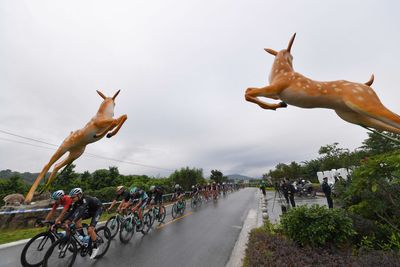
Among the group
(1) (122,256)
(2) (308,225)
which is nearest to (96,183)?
(1) (122,256)

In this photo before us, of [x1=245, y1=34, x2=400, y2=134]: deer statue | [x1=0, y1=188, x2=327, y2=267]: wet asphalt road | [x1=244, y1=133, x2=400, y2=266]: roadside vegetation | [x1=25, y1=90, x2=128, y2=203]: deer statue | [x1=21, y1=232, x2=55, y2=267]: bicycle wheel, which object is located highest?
[x1=245, y1=34, x2=400, y2=134]: deer statue

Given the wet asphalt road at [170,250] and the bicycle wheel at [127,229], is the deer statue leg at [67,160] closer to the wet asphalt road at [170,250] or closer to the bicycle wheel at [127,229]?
the wet asphalt road at [170,250]

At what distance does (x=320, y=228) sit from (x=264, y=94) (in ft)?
13.3

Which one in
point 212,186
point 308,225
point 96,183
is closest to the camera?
point 308,225

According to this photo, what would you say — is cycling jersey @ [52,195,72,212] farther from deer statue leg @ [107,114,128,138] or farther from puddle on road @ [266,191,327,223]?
puddle on road @ [266,191,327,223]

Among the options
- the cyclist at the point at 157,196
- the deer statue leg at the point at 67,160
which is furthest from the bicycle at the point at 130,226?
the deer statue leg at the point at 67,160

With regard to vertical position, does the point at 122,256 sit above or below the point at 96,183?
below

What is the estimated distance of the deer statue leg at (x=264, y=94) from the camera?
244 centimetres

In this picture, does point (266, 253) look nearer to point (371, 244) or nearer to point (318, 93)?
point (371, 244)

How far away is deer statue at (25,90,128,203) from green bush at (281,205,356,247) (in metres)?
4.82

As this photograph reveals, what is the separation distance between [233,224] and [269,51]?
30.5 feet

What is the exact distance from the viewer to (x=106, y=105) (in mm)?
2766

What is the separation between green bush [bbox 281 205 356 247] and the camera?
4984 millimetres

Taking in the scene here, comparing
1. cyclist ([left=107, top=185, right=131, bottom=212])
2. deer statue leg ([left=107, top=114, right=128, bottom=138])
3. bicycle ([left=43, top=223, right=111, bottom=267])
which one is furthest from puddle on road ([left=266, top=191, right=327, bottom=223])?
deer statue leg ([left=107, top=114, right=128, bottom=138])
